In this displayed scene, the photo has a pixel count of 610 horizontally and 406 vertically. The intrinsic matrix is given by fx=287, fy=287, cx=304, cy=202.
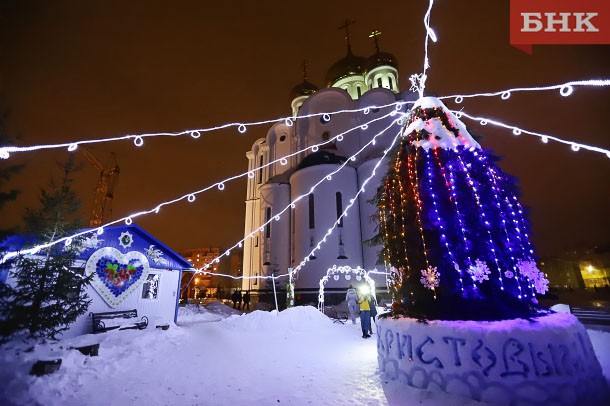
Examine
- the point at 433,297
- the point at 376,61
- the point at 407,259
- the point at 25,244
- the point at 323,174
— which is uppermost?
the point at 376,61

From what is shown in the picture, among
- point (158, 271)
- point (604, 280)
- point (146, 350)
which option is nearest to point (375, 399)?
point (146, 350)

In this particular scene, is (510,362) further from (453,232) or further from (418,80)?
(418,80)

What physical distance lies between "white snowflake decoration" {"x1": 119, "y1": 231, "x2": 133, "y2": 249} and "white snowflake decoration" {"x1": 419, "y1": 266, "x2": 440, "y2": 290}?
36.3 ft

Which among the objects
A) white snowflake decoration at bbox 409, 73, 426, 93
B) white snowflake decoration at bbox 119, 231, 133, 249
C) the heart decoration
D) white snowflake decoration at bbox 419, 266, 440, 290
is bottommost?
white snowflake decoration at bbox 419, 266, 440, 290

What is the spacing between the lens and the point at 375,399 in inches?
172

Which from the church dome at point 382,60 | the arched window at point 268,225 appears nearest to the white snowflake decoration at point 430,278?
the arched window at point 268,225

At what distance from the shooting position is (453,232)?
545 cm

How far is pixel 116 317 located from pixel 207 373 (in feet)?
22.4

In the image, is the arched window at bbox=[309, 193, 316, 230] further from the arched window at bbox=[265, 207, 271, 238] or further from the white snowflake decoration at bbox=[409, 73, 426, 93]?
the white snowflake decoration at bbox=[409, 73, 426, 93]

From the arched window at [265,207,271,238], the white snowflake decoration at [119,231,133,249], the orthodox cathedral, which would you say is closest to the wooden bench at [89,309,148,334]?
the white snowflake decoration at [119,231,133,249]

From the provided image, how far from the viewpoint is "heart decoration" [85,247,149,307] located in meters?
10.3

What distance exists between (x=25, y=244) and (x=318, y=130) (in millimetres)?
25523

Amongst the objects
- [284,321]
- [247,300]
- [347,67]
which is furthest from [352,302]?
[347,67]

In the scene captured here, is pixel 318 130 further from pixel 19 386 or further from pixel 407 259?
pixel 19 386
